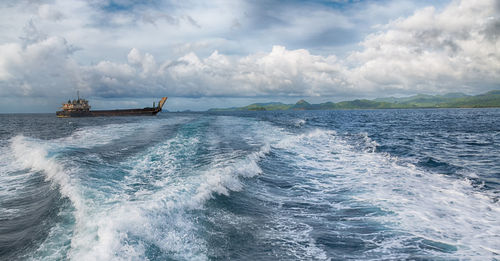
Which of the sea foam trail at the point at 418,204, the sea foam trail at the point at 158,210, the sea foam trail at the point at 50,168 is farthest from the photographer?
the sea foam trail at the point at 50,168

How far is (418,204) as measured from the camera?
8.89m

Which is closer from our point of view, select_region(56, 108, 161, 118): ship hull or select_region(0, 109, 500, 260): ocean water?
select_region(0, 109, 500, 260): ocean water

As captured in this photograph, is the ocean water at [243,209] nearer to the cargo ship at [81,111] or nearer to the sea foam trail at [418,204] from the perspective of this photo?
the sea foam trail at [418,204]

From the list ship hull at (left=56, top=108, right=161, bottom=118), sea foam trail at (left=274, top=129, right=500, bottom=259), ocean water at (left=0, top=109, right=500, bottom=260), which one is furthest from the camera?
ship hull at (left=56, top=108, right=161, bottom=118)

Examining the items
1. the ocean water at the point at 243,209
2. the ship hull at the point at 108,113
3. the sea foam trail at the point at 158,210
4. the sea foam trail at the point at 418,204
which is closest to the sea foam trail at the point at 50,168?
the ocean water at the point at 243,209

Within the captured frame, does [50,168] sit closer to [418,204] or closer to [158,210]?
[158,210]

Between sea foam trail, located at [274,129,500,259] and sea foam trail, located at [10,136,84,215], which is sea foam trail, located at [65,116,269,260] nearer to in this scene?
sea foam trail, located at [10,136,84,215]

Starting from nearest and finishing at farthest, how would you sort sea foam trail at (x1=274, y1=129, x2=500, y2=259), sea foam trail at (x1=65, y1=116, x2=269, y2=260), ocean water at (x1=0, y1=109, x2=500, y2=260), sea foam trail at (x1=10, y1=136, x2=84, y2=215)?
sea foam trail at (x1=65, y1=116, x2=269, y2=260), ocean water at (x1=0, y1=109, x2=500, y2=260), sea foam trail at (x1=274, y1=129, x2=500, y2=259), sea foam trail at (x1=10, y1=136, x2=84, y2=215)

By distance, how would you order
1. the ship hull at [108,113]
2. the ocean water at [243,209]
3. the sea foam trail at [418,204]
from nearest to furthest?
1. the ocean water at [243,209]
2. the sea foam trail at [418,204]
3. the ship hull at [108,113]

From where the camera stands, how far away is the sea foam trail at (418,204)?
20.5 feet

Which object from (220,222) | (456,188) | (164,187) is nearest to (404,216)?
(456,188)

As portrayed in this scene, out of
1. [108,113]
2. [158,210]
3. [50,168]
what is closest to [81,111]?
[108,113]

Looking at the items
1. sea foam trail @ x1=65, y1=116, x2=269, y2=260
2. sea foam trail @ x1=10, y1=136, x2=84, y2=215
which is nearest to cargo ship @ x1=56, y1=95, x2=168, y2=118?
sea foam trail @ x1=10, y1=136, x2=84, y2=215

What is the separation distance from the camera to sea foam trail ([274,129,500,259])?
6239 mm
